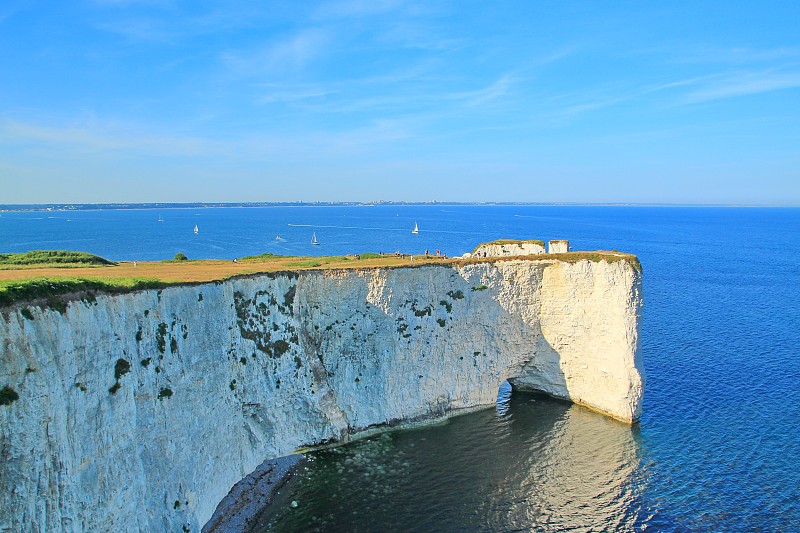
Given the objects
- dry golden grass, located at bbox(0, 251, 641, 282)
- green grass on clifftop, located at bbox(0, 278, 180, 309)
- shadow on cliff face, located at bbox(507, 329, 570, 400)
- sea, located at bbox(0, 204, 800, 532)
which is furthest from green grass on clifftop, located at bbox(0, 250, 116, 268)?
shadow on cliff face, located at bbox(507, 329, 570, 400)

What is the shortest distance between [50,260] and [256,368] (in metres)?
14.8

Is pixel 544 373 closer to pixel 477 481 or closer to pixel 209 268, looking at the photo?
pixel 477 481

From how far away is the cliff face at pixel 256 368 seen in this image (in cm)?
1568

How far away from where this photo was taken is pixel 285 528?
23.3m

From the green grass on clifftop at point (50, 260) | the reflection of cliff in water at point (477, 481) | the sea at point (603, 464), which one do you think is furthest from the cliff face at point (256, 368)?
the green grass on clifftop at point (50, 260)

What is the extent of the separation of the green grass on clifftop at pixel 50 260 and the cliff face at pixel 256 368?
1142 centimetres

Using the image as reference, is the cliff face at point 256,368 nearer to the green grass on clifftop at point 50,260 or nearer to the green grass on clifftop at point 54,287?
the green grass on clifftop at point 54,287

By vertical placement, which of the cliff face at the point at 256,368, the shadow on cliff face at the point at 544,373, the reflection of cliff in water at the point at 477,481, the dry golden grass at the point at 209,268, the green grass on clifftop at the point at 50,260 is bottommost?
the reflection of cliff in water at the point at 477,481

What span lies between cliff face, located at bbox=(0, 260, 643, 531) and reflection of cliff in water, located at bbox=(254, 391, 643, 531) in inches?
86.1

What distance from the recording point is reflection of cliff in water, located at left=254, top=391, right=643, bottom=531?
77.5ft

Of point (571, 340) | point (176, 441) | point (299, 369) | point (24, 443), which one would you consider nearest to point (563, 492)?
point (571, 340)

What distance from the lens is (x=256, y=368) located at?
86.0 feet

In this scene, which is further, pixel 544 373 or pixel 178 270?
pixel 544 373

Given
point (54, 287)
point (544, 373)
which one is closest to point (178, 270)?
point (54, 287)
